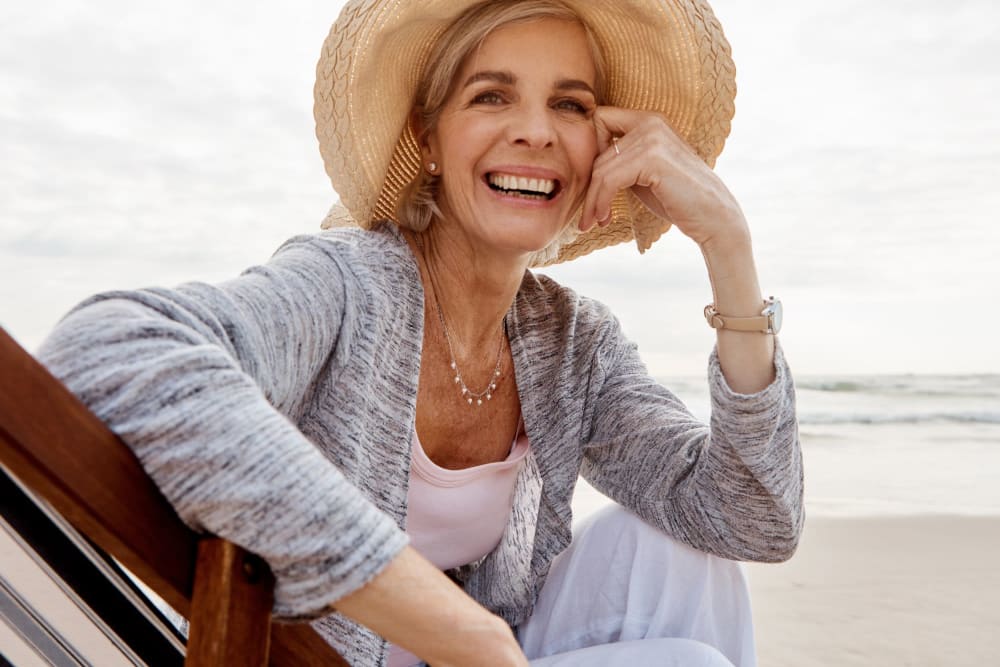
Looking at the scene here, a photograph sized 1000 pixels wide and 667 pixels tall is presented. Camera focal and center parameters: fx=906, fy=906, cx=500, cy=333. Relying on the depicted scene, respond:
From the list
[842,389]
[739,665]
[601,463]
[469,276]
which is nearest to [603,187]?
[469,276]

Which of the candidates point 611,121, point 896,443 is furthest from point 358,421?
point 896,443

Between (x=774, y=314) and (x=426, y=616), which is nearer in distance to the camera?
(x=426, y=616)

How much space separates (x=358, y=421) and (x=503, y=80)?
0.71 m

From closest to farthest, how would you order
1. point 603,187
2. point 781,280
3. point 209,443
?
point 209,443 → point 603,187 → point 781,280

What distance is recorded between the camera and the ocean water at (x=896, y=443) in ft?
22.5

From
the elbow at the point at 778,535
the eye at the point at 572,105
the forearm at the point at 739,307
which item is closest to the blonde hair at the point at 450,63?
the eye at the point at 572,105

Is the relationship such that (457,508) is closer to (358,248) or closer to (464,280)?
(464,280)

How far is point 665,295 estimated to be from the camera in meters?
16.1

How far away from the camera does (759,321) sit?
171 cm

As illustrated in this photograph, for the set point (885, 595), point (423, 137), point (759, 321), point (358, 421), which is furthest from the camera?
point (885, 595)

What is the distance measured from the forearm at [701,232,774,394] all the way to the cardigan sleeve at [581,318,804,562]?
0.03 metres

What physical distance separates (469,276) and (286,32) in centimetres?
1516

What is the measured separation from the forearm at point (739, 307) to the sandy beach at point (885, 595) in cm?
227

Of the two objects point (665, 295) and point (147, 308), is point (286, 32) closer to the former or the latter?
point (665, 295)
